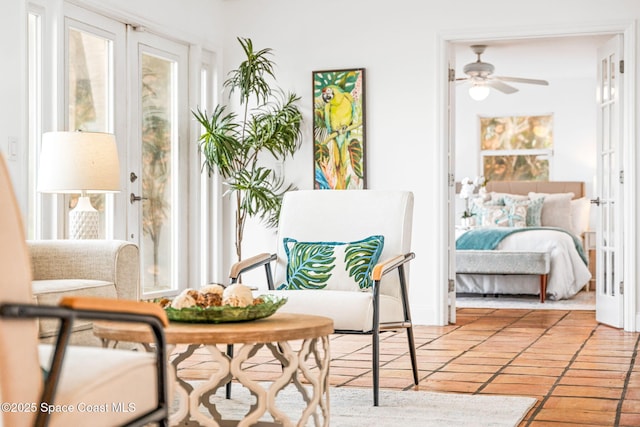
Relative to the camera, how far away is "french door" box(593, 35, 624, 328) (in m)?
5.93

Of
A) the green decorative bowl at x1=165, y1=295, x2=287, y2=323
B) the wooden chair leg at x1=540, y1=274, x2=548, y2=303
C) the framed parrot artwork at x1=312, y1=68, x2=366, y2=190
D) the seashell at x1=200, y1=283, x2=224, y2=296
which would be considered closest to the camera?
the green decorative bowl at x1=165, y1=295, x2=287, y2=323

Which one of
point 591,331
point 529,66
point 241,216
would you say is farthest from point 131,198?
point 529,66

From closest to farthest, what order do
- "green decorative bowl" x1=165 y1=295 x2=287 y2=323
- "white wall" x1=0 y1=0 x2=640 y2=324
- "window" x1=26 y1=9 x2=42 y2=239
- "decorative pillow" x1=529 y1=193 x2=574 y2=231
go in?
1. "green decorative bowl" x1=165 y1=295 x2=287 y2=323
2. "window" x1=26 y1=9 x2=42 y2=239
3. "white wall" x1=0 y1=0 x2=640 y2=324
4. "decorative pillow" x1=529 y1=193 x2=574 y2=231

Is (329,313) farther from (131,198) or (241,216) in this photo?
(241,216)

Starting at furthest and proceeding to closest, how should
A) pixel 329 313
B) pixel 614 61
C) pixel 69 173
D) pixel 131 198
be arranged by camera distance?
pixel 614 61 < pixel 131 198 < pixel 69 173 < pixel 329 313

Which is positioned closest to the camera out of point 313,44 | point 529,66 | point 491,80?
point 313,44

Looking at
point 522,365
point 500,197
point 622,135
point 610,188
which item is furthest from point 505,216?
point 522,365

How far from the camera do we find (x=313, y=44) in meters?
6.55

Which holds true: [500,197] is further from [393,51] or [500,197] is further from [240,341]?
[240,341]

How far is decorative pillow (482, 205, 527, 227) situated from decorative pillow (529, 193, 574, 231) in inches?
16.0

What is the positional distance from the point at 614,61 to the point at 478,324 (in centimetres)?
211

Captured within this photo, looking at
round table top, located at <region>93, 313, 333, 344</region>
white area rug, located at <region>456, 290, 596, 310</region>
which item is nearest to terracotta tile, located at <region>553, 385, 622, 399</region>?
round table top, located at <region>93, 313, 333, 344</region>

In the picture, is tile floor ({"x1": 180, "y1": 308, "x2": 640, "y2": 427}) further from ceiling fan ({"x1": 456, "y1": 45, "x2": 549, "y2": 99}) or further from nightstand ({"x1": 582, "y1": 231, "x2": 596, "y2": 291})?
nightstand ({"x1": 582, "y1": 231, "x2": 596, "y2": 291})

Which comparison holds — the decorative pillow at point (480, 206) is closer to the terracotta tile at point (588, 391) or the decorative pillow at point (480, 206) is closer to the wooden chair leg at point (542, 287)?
the wooden chair leg at point (542, 287)
